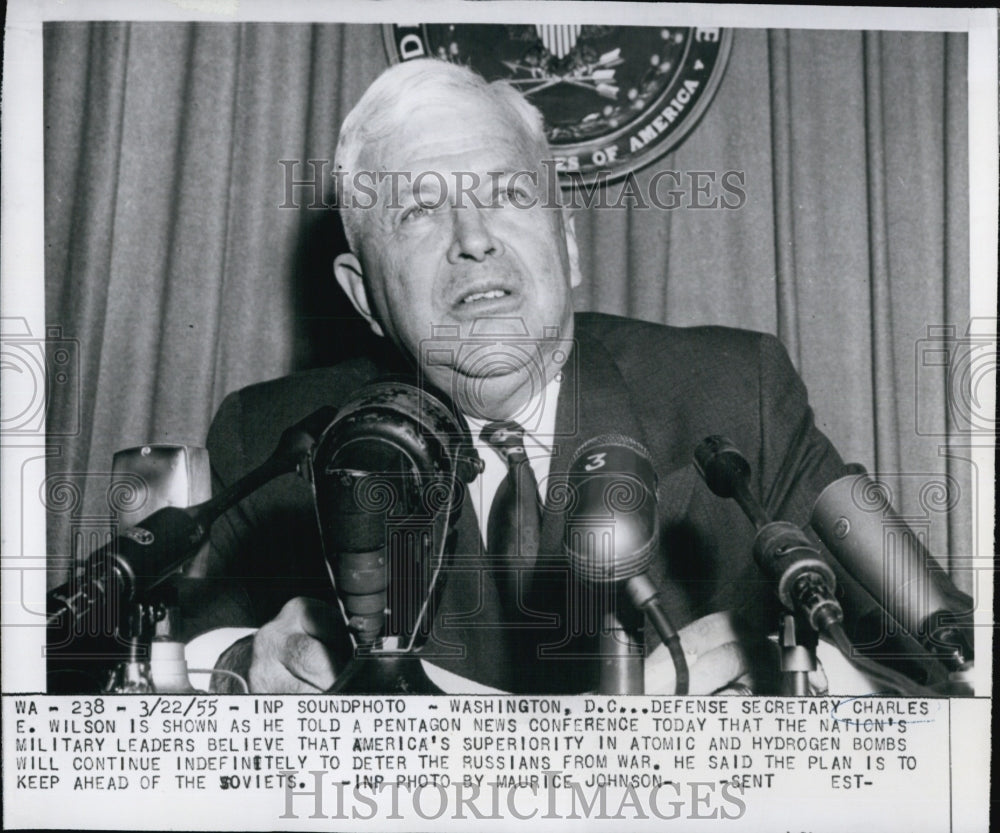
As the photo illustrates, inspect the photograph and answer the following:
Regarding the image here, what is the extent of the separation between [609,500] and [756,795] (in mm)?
443

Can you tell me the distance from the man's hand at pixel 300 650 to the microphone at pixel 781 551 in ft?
1.77

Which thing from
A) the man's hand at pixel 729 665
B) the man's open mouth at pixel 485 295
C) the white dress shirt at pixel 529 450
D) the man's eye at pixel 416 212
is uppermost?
the man's eye at pixel 416 212

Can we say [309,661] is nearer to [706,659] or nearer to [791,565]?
[706,659]

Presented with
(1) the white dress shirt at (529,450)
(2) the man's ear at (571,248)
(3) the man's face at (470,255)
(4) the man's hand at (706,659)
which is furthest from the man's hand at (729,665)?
(2) the man's ear at (571,248)

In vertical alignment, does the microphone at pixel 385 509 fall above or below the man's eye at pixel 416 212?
below

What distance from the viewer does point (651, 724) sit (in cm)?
135

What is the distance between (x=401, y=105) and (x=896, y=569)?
920 mm

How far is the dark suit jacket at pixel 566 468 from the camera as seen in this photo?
4.41ft

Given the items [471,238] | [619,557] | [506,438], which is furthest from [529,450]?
[471,238]

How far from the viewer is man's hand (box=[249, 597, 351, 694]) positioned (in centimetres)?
134

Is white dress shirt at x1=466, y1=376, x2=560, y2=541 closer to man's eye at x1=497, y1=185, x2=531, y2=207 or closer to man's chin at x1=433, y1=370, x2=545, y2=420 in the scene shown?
man's chin at x1=433, y1=370, x2=545, y2=420

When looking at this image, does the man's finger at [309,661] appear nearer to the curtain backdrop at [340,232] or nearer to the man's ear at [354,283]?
the curtain backdrop at [340,232]

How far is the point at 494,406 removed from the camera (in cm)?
137

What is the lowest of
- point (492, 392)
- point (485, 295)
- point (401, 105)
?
point (492, 392)
